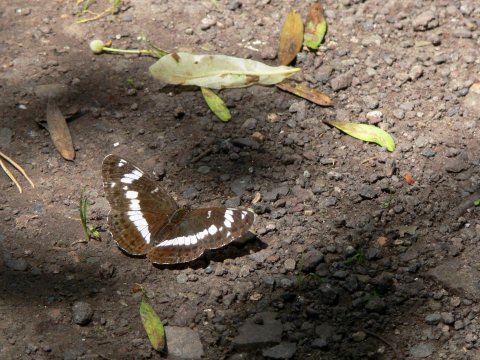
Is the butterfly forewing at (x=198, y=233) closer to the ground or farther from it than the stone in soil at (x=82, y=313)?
farther from it

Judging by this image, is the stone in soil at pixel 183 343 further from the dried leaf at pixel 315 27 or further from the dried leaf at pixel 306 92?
the dried leaf at pixel 315 27

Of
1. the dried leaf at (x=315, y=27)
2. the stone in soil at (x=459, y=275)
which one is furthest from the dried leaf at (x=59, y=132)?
the stone in soil at (x=459, y=275)

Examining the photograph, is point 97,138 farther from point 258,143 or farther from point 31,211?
point 258,143

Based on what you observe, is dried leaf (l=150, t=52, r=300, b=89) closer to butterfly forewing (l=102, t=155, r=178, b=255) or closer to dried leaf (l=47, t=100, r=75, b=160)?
dried leaf (l=47, t=100, r=75, b=160)

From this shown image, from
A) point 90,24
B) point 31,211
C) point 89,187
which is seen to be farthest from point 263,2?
point 31,211

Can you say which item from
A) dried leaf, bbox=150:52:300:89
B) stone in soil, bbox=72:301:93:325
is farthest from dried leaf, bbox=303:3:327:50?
stone in soil, bbox=72:301:93:325

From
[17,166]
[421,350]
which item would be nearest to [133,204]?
[17,166]

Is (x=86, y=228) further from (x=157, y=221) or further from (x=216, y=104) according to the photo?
(x=216, y=104)
